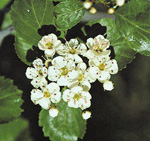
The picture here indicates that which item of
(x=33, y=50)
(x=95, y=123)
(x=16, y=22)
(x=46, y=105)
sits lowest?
(x=95, y=123)

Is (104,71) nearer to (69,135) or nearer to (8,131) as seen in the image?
(69,135)

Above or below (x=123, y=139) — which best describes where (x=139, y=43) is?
above

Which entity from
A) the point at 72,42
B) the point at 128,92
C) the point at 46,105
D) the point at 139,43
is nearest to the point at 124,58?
the point at 139,43

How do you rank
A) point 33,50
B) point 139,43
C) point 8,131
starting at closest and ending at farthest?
point 139,43
point 33,50
point 8,131

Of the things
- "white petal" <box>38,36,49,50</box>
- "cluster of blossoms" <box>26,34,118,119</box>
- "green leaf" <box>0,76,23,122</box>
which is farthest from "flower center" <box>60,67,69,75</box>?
"green leaf" <box>0,76,23,122</box>

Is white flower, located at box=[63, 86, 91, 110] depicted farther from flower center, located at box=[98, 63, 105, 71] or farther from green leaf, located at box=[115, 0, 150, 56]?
green leaf, located at box=[115, 0, 150, 56]

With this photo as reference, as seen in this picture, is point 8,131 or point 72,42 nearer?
point 72,42

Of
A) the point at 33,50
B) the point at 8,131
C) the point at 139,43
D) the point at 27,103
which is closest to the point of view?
the point at 139,43
